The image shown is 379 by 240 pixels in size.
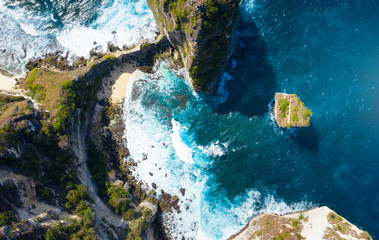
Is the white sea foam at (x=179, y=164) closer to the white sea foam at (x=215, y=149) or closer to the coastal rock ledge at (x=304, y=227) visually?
the white sea foam at (x=215, y=149)

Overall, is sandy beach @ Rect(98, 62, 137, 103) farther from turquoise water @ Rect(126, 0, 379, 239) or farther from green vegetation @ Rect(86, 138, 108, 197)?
green vegetation @ Rect(86, 138, 108, 197)

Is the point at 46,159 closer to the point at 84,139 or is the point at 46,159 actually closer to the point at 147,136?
the point at 84,139

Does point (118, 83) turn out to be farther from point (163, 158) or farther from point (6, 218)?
point (6, 218)

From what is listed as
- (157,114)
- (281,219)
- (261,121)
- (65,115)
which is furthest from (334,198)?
(65,115)

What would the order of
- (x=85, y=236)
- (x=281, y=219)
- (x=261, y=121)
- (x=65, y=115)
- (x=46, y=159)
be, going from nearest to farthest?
(x=85, y=236) → (x=46, y=159) → (x=65, y=115) → (x=281, y=219) → (x=261, y=121)

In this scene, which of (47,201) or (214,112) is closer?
(47,201)

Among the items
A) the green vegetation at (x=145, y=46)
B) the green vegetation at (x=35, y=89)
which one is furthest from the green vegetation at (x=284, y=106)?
the green vegetation at (x=35, y=89)

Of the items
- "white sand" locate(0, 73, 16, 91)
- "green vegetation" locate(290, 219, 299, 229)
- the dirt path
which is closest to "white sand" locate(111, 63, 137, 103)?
the dirt path
